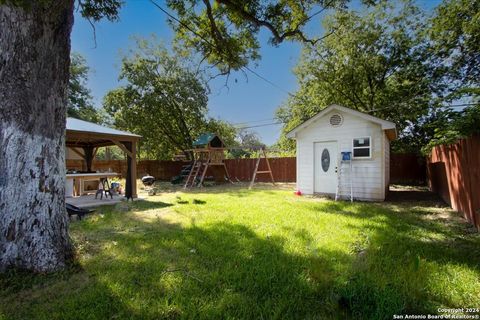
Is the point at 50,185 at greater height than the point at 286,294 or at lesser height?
greater

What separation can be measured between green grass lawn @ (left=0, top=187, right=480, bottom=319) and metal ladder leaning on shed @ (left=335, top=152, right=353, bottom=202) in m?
3.40

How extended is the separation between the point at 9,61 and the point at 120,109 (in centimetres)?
1564

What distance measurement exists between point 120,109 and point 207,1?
13.4 meters

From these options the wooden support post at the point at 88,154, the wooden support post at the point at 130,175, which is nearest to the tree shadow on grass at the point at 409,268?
the wooden support post at the point at 130,175

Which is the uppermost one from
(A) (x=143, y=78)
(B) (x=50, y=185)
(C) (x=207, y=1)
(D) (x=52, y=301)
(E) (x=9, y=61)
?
(A) (x=143, y=78)

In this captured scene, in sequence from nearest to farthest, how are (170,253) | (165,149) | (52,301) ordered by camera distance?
1. (52,301)
2. (170,253)
3. (165,149)

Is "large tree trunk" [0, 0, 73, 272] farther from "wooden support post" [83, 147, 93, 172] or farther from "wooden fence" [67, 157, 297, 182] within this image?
"wooden fence" [67, 157, 297, 182]

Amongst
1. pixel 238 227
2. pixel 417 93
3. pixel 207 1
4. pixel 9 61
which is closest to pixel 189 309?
pixel 238 227

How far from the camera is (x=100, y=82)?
20297 millimetres

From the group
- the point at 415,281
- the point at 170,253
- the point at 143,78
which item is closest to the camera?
the point at 415,281

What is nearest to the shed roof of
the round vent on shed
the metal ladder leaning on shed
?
the round vent on shed

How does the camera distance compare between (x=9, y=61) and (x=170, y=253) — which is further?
(x=170, y=253)

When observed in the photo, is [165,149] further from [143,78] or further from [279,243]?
[279,243]

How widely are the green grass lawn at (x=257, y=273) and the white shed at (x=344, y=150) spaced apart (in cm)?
317
